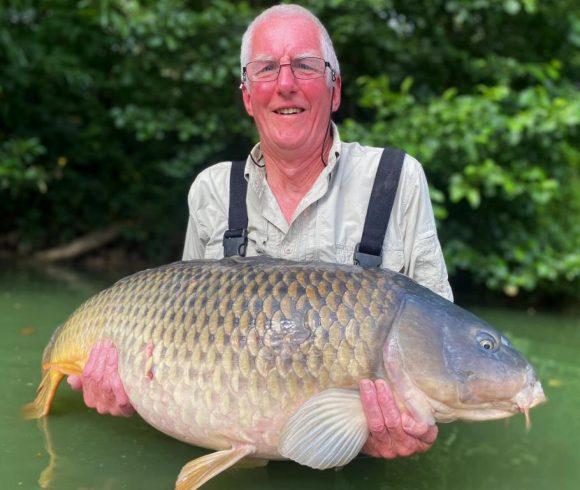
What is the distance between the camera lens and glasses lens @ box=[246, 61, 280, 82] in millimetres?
2092

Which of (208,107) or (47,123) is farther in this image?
(47,123)

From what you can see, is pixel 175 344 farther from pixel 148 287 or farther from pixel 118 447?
pixel 118 447

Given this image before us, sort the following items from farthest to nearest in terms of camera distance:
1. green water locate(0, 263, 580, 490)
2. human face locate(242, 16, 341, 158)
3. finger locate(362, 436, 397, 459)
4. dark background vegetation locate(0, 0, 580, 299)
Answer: dark background vegetation locate(0, 0, 580, 299) → human face locate(242, 16, 341, 158) → green water locate(0, 263, 580, 490) → finger locate(362, 436, 397, 459)

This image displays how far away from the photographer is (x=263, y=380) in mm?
1613

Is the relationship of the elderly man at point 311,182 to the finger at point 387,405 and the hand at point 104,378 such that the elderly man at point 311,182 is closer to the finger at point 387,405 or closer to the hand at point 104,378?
the hand at point 104,378

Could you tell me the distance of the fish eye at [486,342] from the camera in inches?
63.1

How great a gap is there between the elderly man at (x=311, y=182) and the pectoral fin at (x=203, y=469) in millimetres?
570

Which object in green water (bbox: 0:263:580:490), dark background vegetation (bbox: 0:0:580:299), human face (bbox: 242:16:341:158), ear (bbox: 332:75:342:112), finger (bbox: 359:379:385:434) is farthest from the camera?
dark background vegetation (bbox: 0:0:580:299)

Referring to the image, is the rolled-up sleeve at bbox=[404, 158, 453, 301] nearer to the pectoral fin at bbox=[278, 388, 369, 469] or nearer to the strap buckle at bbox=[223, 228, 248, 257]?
the strap buckle at bbox=[223, 228, 248, 257]

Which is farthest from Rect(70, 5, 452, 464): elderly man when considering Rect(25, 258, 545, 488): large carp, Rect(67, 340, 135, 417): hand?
Rect(25, 258, 545, 488): large carp

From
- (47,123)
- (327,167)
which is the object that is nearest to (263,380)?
(327,167)

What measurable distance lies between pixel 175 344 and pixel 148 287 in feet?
0.66

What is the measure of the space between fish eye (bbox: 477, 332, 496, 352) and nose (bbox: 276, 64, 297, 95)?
898 mm

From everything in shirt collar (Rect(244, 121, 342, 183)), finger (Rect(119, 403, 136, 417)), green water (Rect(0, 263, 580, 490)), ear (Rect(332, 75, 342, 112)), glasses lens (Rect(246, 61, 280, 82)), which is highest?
glasses lens (Rect(246, 61, 280, 82))
